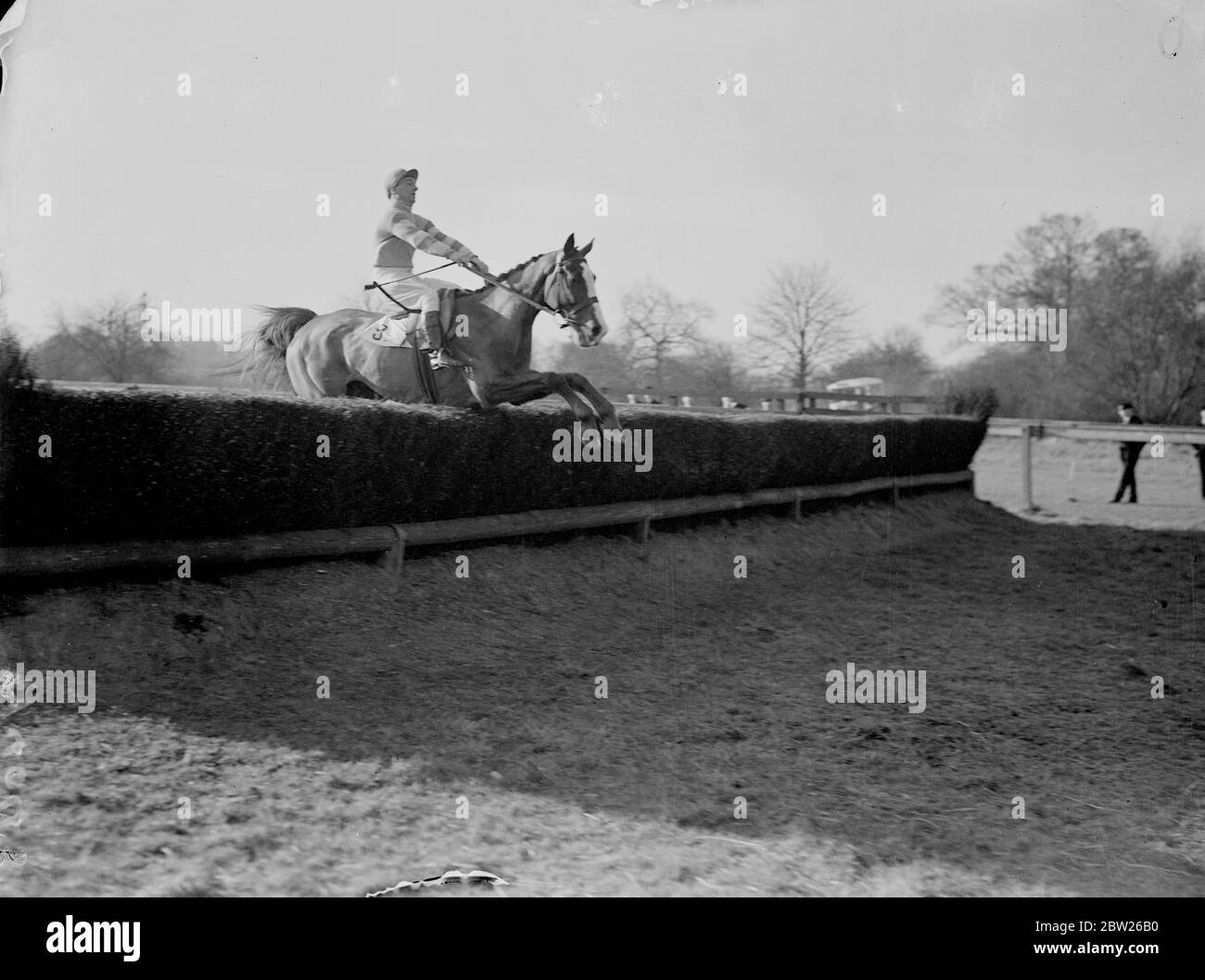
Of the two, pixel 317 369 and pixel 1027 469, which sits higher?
pixel 317 369

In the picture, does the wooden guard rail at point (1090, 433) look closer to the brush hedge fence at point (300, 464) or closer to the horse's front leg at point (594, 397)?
the brush hedge fence at point (300, 464)

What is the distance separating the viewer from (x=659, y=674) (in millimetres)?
7293

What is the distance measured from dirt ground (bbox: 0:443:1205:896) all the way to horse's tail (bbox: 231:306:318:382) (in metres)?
4.20

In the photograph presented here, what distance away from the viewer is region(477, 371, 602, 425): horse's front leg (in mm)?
9648

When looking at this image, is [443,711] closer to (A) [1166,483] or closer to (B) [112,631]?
(B) [112,631]

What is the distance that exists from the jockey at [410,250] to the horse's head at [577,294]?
81 cm

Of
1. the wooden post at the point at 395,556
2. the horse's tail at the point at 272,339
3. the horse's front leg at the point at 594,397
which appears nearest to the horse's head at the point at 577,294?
the horse's front leg at the point at 594,397

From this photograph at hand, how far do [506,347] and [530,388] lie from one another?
510 millimetres

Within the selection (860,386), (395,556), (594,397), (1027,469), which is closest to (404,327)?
(594,397)

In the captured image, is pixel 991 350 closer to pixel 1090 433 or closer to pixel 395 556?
pixel 1090 433

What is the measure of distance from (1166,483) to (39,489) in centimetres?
1996

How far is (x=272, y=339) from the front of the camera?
38.7 feet
